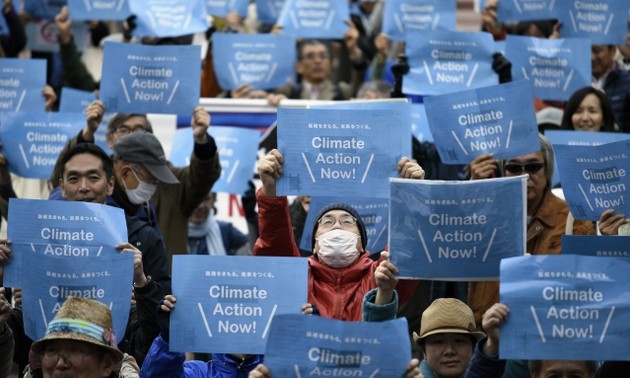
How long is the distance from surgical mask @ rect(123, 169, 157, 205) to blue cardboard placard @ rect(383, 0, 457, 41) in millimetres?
3375

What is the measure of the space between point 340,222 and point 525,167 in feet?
5.22

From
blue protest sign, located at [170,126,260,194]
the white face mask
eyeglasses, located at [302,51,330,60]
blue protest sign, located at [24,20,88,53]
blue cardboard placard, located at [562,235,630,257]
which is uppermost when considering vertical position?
blue cardboard placard, located at [562,235,630,257]

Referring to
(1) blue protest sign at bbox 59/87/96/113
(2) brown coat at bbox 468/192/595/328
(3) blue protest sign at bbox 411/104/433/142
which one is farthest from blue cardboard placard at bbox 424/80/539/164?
(1) blue protest sign at bbox 59/87/96/113

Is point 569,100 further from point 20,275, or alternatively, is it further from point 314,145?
point 20,275

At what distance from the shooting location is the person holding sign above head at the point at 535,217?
9203 millimetres

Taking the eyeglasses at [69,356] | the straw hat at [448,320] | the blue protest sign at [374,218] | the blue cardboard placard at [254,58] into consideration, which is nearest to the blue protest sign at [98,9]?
the blue cardboard placard at [254,58]

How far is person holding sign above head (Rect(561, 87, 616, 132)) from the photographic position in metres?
11.3

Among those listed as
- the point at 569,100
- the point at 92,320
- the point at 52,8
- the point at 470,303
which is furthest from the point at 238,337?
the point at 52,8

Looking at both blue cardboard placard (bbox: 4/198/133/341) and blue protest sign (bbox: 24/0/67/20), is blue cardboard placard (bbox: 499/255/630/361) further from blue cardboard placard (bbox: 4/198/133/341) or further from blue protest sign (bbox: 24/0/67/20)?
blue protest sign (bbox: 24/0/67/20)

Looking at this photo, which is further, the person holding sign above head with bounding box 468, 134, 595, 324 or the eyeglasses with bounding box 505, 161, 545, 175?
the eyeglasses with bounding box 505, 161, 545, 175

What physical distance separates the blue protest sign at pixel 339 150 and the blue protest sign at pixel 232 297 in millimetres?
784

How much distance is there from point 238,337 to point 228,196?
4820 mm

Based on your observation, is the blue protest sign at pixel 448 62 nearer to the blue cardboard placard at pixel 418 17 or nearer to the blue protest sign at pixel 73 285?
the blue cardboard placard at pixel 418 17

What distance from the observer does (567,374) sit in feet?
23.9
